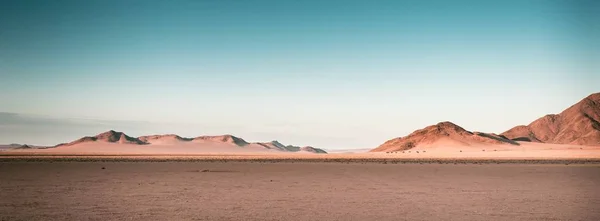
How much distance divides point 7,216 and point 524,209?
564 inches

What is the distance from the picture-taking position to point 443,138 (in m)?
172

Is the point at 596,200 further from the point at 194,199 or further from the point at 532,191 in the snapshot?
the point at 194,199

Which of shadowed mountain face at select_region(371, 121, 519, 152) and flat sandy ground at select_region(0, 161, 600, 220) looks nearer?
flat sandy ground at select_region(0, 161, 600, 220)

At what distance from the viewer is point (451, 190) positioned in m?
22.3

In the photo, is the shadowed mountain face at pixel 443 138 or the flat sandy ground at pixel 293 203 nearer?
the flat sandy ground at pixel 293 203

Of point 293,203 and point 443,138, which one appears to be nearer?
point 293,203

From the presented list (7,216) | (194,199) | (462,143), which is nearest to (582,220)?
(194,199)

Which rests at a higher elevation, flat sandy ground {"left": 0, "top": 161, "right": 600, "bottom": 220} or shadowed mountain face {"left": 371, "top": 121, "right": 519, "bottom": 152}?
shadowed mountain face {"left": 371, "top": 121, "right": 519, "bottom": 152}

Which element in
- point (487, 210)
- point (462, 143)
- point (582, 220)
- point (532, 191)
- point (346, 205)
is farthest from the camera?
point (462, 143)

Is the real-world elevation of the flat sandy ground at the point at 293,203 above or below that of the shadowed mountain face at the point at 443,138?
below

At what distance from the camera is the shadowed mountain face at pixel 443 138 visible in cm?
16588

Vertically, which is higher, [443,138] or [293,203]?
[443,138]

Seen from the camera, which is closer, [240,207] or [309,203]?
[240,207]

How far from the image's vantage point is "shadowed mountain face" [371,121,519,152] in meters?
166
